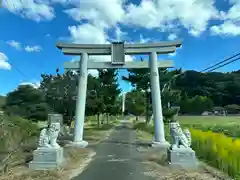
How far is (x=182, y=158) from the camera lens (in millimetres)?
8086

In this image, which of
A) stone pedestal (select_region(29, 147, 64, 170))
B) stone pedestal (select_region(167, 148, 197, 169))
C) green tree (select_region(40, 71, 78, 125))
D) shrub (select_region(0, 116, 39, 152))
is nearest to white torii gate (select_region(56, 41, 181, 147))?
shrub (select_region(0, 116, 39, 152))

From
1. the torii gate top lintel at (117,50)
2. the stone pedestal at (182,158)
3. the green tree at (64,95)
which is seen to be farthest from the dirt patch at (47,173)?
the green tree at (64,95)

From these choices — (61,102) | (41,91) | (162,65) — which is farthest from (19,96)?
(162,65)

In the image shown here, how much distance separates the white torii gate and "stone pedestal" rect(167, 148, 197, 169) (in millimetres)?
5423

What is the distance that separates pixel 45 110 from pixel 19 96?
145 inches

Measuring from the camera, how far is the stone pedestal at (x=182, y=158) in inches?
315

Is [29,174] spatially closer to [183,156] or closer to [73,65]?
[183,156]

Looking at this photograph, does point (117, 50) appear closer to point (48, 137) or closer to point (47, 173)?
point (48, 137)

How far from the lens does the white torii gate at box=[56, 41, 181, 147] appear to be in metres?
13.8

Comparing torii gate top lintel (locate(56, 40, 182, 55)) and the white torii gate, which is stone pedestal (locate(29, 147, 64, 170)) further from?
torii gate top lintel (locate(56, 40, 182, 55))

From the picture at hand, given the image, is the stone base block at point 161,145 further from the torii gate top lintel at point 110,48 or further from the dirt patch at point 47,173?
the dirt patch at point 47,173

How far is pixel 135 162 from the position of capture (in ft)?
29.6

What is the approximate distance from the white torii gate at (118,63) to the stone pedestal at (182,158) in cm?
542

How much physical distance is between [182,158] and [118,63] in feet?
24.3
